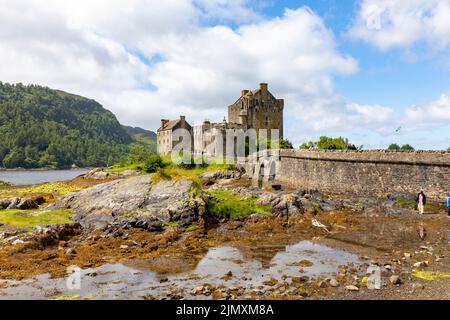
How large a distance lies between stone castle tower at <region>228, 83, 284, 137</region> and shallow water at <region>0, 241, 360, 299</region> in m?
55.6

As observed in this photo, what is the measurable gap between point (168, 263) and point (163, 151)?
7205cm

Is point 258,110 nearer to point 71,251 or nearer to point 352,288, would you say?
point 71,251

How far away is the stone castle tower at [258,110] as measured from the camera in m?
74.8

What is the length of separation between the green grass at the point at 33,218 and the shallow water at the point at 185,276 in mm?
9584

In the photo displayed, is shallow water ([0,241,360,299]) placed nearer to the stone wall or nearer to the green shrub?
the stone wall

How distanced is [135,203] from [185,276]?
1289 cm

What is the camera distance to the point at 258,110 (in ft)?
249

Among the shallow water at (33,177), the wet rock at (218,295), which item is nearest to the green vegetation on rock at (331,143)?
the wet rock at (218,295)

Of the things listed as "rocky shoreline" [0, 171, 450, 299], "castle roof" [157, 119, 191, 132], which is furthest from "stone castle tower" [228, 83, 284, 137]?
"rocky shoreline" [0, 171, 450, 299]

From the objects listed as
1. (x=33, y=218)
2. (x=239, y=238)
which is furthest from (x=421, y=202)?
(x=33, y=218)

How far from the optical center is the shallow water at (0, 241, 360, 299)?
14.7 metres
